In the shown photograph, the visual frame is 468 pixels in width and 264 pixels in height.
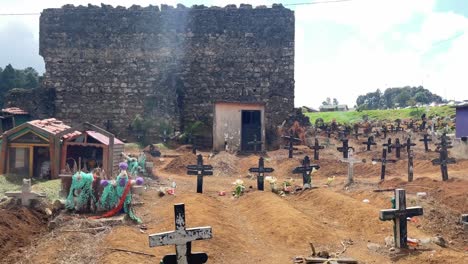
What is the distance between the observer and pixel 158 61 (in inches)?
1145

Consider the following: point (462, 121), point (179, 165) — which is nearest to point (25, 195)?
point (179, 165)

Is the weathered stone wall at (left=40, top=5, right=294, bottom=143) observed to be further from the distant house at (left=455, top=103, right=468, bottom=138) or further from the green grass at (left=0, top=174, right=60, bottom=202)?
the green grass at (left=0, top=174, right=60, bottom=202)

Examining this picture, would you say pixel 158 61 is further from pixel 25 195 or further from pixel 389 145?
pixel 25 195

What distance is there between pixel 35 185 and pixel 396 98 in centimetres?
7697

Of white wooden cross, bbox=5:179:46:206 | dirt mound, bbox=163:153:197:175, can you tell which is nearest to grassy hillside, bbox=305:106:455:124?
dirt mound, bbox=163:153:197:175

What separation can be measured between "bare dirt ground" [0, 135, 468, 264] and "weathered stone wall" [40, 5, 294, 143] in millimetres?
12477

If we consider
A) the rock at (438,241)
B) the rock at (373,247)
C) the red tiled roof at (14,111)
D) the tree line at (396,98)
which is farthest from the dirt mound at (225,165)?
the tree line at (396,98)

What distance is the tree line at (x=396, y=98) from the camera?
238 feet

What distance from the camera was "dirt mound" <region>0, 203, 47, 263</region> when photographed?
7.79m

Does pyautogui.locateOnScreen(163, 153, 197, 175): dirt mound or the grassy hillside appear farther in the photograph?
the grassy hillside

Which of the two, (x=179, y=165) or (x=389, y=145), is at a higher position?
(x=389, y=145)

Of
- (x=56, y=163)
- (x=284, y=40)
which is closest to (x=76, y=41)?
(x=284, y=40)

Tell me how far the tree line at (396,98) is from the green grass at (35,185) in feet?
192

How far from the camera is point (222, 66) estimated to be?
2897cm
